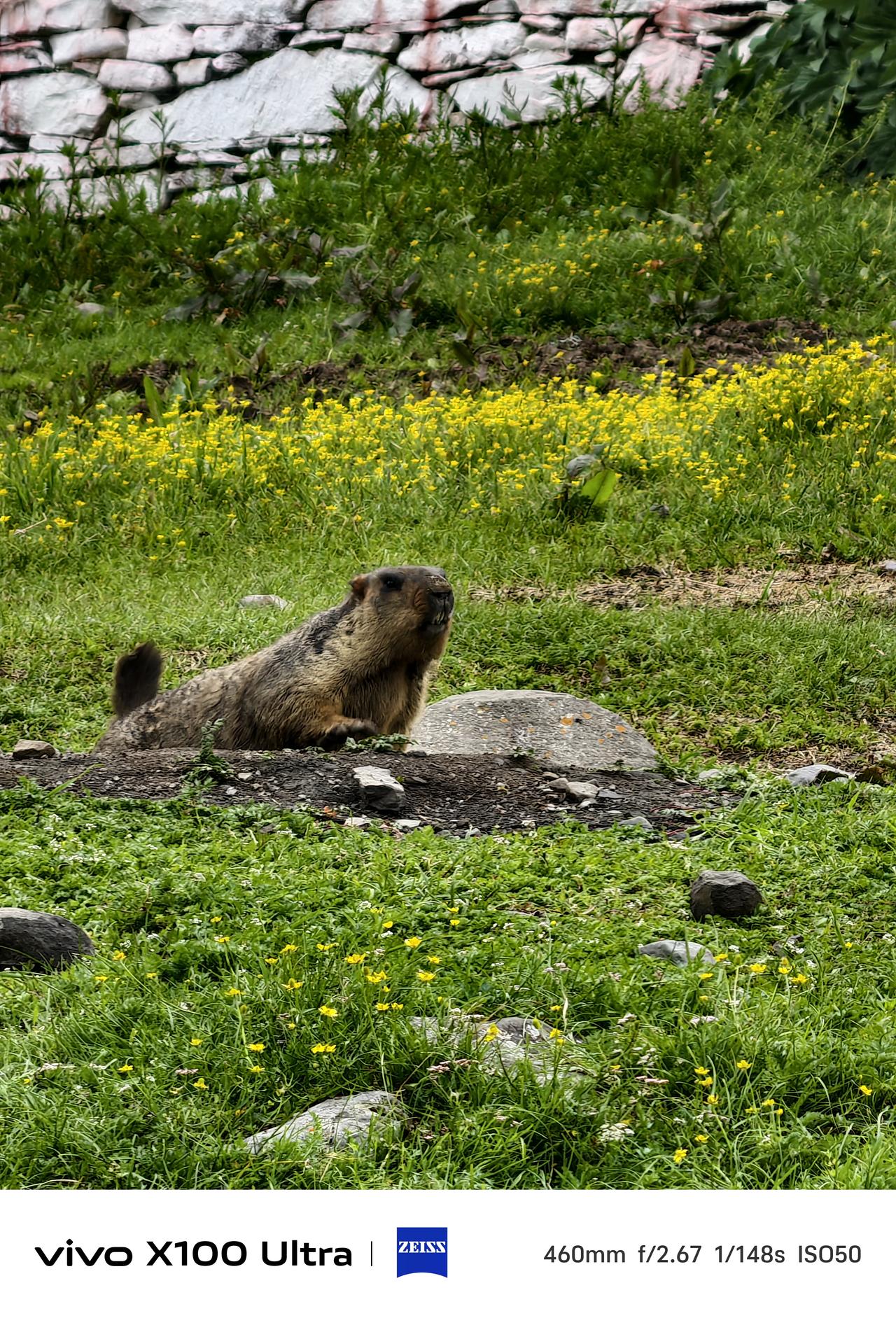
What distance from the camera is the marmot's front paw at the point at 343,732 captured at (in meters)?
6.09

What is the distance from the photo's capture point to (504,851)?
14.9 ft

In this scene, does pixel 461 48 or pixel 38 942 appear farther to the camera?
pixel 461 48

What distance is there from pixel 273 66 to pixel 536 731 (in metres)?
12.5

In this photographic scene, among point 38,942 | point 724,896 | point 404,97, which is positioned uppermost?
point 404,97

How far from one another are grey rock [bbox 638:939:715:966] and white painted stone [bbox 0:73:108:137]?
52.2 ft

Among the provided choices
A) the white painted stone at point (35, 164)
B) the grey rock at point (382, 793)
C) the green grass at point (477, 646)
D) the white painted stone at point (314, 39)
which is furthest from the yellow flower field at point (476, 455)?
the white painted stone at point (314, 39)

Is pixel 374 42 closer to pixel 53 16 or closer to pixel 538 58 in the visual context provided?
pixel 538 58

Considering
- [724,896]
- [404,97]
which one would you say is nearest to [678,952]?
[724,896]

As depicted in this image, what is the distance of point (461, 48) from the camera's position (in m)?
15.8

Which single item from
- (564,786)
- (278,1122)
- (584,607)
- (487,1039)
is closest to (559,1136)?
(487,1039)

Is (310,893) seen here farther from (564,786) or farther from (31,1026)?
(564,786)

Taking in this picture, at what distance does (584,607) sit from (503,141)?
347 inches

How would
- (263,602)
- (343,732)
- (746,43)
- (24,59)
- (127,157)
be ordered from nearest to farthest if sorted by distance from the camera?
1. (343,732)
2. (263,602)
3. (746,43)
4. (127,157)
5. (24,59)

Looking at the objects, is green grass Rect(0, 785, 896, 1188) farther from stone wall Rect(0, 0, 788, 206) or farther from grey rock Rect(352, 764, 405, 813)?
stone wall Rect(0, 0, 788, 206)
